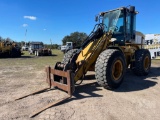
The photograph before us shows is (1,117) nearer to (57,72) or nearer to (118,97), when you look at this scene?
(57,72)

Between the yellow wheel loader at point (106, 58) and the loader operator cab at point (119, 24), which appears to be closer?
the yellow wheel loader at point (106, 58)

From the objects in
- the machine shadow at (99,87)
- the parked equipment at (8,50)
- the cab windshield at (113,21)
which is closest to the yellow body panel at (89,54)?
the machine shadow at (99,87)

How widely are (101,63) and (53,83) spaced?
152cm

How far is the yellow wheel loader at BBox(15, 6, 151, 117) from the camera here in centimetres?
524

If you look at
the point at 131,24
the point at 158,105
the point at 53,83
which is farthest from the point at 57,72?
the point at 131,24

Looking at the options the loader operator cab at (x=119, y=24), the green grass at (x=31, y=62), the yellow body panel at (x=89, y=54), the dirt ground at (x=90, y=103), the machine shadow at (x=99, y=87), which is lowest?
Result: the dirt ground at (x=90, y=103)

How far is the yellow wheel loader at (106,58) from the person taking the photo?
5242 millimetres

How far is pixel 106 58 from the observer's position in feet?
17.5

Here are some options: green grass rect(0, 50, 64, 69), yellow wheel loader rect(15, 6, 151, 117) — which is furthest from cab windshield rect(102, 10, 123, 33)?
green grass rect(0, 50, 64, 69)

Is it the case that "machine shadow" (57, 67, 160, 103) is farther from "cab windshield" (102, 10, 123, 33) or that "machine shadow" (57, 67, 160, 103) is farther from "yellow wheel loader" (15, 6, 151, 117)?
"cab windshield" (102, 10, 123, 33)

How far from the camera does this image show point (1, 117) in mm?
3766

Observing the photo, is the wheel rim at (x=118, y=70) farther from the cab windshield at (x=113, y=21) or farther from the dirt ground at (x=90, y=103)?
the cab windshield at (x=113, y=21)

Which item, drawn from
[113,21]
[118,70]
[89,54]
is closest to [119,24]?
[113,21]

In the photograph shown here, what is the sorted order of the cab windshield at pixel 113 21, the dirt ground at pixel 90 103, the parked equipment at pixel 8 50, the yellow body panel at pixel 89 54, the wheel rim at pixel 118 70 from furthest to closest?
the parked equipment at pixel 8 50, the cab windshield at pixel 113 21, the wheel rim at pixel 118 70, the yellow body panel at pixel 89 54, the dirt ground at pixel 90 103
